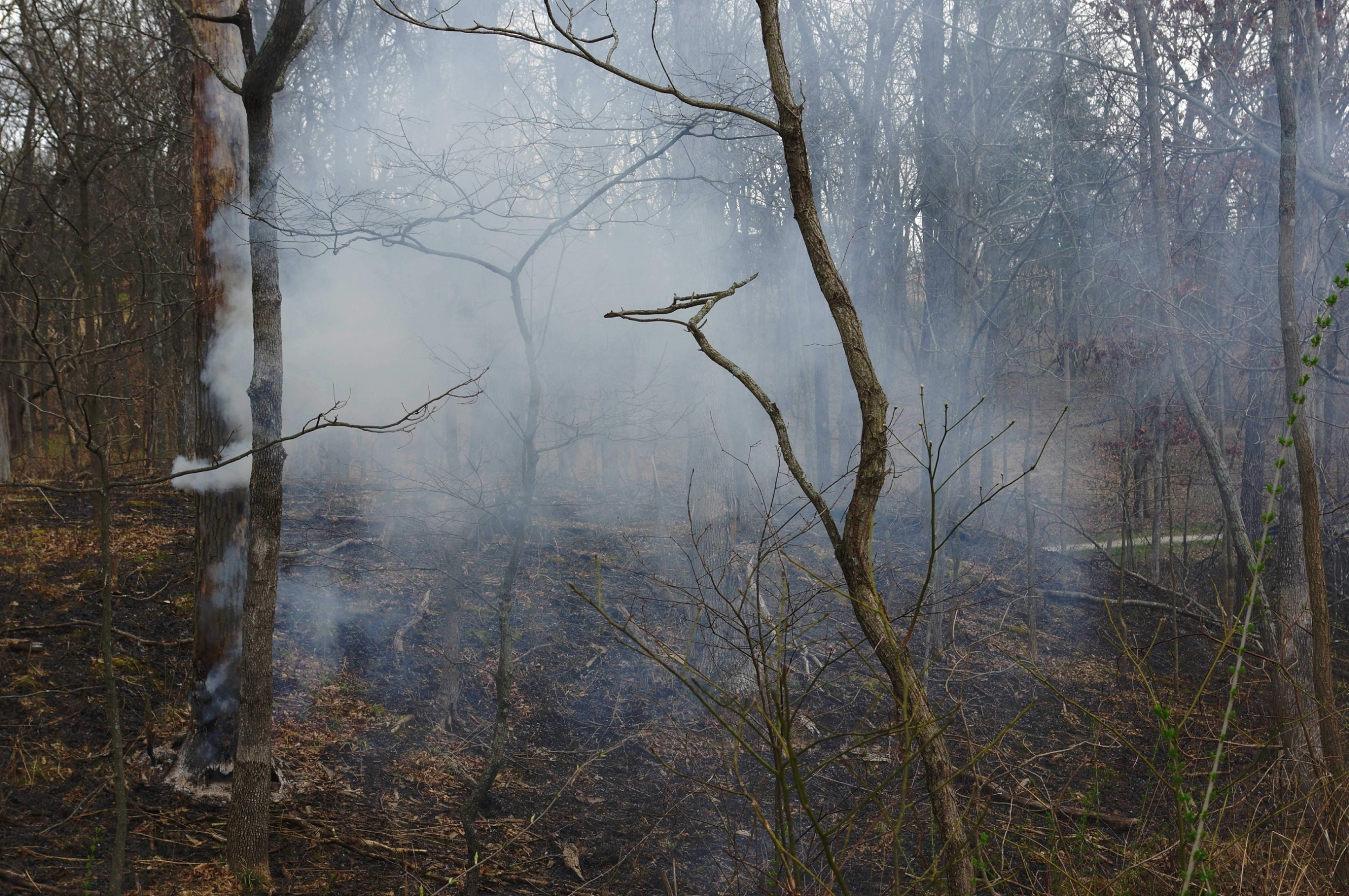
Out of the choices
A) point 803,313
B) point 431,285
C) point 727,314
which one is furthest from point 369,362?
point 803,313

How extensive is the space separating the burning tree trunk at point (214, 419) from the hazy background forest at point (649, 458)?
2 centimetres

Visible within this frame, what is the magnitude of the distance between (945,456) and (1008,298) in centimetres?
300

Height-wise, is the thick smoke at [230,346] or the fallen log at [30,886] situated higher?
the thick smoke at [230,346]

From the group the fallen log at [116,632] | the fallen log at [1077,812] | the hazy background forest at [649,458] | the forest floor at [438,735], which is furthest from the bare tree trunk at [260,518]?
the fallen log at [1077,812]

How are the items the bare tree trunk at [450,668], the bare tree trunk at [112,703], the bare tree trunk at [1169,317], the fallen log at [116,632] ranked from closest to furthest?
the bare tree trunk at [112,703] < the fallen log at [116,632] < the bare tree trunk at [1169,317] < the bare tree trunk at [450,668]

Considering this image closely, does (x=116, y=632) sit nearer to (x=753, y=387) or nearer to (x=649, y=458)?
(x=753, y=387)

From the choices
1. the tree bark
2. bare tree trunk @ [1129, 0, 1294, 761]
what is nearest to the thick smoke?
the tree bark

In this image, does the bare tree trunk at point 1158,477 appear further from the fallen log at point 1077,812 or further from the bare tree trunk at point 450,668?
the bare tree trunk at point 450,668

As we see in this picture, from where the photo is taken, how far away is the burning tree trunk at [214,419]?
5059 mm

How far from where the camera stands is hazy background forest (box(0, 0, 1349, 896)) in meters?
3.75

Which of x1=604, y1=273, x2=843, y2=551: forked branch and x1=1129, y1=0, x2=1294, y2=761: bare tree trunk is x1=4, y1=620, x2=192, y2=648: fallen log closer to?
x1=604, y1=273, x2=843, y2=551: forked branch

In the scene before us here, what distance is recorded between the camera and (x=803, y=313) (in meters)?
13.7

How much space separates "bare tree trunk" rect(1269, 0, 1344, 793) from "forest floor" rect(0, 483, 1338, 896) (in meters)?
0.53

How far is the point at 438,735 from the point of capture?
6508mm
